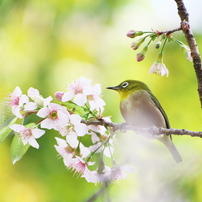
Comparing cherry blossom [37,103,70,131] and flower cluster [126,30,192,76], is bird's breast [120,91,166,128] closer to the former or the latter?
flower cluster [126,30,192,76]

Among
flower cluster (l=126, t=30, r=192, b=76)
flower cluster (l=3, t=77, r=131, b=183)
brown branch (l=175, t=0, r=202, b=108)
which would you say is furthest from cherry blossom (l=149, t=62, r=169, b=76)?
brown branch (l=175, t=0, r=202, b=108)

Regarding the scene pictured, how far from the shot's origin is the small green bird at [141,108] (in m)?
3.00

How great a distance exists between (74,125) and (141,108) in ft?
4.63

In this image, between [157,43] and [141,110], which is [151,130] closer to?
[157,43]

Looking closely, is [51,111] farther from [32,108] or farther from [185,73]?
[185,73]

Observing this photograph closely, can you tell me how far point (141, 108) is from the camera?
311 cm

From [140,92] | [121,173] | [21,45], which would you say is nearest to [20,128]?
[121,173]

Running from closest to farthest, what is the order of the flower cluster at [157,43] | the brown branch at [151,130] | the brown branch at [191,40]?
the brown branch at [191,40]
the brown branch at [151,130]
the flower cluster at [157,43]

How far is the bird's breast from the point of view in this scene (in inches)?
117

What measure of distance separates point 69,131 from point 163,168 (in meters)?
0.68

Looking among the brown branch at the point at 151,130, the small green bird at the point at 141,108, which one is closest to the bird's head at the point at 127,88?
the small green bird at the point at 141,108

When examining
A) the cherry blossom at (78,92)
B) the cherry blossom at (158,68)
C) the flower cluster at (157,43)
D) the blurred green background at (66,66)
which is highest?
the flower cluster at (157,43)

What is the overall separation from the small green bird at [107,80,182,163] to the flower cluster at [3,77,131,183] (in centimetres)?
95

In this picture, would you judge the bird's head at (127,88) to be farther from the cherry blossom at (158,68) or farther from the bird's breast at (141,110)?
the cherry blossom at (158,68)
